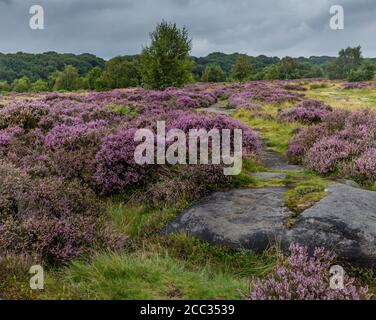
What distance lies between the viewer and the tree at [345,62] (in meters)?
110

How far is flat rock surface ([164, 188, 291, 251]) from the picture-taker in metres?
5.85

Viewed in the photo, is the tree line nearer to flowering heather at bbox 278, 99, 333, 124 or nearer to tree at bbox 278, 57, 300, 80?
tree at bbox 278, 57, 300, 80

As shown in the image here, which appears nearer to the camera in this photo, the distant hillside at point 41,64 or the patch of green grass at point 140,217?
the patch of green grass at point 140,217

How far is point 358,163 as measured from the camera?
27.7 ft

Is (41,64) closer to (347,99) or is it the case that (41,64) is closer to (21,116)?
(347,99)

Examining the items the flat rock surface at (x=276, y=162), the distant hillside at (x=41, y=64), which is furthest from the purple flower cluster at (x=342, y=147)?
the distant hillside at (x=41, y=64)

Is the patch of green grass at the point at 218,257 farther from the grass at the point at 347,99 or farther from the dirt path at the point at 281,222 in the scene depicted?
the grass at the point at 347,99

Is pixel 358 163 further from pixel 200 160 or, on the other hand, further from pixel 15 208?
pixel 15 208

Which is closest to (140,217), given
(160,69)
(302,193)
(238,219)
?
(238,219)

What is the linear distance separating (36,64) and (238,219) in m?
161
